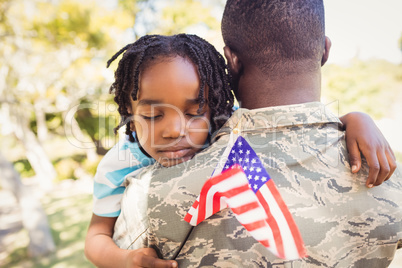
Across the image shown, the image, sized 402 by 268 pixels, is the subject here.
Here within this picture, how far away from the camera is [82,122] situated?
16750mm

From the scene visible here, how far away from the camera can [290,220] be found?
113 centimetres

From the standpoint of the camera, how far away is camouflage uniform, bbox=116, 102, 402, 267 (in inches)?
44.4

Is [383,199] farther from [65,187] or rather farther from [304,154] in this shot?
[65,187]

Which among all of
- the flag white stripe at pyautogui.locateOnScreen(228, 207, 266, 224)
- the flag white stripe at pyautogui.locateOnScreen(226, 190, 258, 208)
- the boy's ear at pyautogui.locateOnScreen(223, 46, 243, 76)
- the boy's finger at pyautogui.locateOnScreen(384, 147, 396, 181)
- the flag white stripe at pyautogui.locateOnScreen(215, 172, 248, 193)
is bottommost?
the flag white stripe at pyautogui.locateOnScreen(228, 207, 266, 224)

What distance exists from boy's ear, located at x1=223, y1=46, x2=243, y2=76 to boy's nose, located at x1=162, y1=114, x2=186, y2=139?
1.14 feet

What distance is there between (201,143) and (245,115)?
0.38 meters

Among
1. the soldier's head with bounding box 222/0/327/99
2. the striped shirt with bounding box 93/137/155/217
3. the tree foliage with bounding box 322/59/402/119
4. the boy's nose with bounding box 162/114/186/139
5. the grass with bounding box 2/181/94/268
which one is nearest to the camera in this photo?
the soldier's head with bounding box 222/0/327/99

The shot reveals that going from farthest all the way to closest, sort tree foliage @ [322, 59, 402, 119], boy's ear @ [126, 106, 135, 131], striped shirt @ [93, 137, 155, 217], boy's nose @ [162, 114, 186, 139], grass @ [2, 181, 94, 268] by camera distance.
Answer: tree foliage @ [322, 59, 402, 119], grass @ [2, 181, 94, 268], boy's ear @ [126, 106, 135, 131], striped shirt @ [93, 137, 155, 217], boy's nose @ [162, 114, 186, 139]

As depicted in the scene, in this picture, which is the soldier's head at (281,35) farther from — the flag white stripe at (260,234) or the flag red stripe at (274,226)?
the flag white stripe at (260,234)

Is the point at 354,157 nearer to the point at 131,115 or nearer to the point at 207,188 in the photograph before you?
the point at 207,188

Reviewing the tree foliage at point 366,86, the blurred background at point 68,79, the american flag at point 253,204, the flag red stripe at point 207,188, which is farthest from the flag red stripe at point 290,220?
the tree foliage at point 366,86

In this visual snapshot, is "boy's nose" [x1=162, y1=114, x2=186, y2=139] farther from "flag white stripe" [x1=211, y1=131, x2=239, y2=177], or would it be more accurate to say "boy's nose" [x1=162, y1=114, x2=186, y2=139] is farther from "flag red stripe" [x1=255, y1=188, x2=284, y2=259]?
"flag red stripe" [x1=255, y1=188, x2=284, y2=259]

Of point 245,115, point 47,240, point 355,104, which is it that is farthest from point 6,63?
point 355,104

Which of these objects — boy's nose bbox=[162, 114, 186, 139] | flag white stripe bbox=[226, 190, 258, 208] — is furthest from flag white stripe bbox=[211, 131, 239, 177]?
boy's nose bbox=[162, 114, 186, 139]
